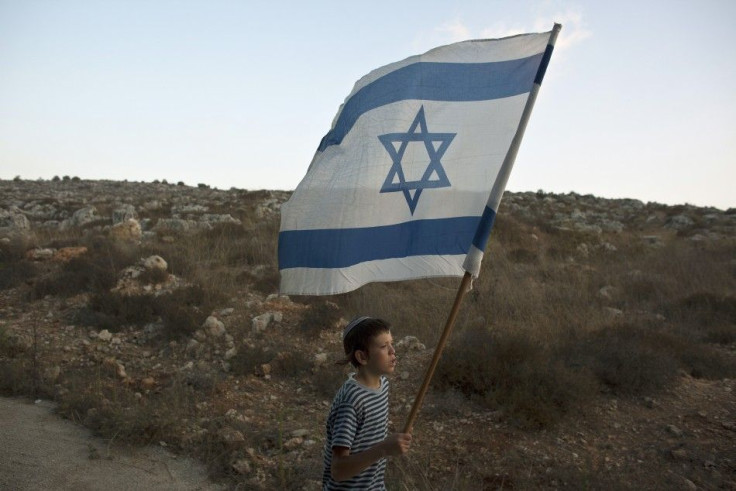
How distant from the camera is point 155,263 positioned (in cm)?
842

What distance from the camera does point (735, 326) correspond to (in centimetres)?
668

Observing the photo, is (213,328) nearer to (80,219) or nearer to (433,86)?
(433,86)

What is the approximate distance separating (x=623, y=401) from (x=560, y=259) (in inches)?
237

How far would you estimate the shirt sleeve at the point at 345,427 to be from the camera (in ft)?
6.73

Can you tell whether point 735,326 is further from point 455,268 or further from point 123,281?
point 123,281

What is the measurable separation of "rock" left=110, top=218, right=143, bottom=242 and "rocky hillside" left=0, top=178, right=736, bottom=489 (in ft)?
1.26

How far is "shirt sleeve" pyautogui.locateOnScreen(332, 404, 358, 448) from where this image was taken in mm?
2051

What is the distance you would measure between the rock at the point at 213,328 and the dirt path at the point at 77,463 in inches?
79.6

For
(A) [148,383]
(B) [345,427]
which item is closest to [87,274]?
(A) [148,383]

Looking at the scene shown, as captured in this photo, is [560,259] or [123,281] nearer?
[123,281]

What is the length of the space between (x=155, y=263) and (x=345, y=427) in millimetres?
7090

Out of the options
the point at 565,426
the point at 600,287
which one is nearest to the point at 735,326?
the point at 600,287

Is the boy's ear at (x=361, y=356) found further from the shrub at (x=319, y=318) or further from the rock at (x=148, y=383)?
the shrub at (x=319, y=318)

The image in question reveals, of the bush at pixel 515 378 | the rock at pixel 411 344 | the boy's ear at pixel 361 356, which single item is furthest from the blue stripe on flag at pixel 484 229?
the rock at pixel 411 344
